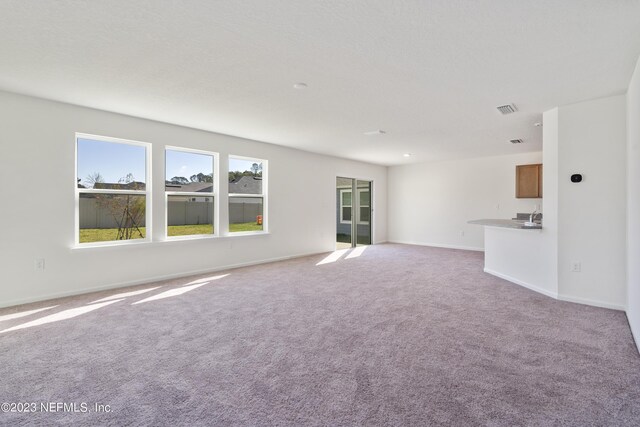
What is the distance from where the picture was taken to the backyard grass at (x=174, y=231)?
167 inches

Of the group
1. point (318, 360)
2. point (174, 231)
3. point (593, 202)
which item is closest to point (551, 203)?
point (593, 202)

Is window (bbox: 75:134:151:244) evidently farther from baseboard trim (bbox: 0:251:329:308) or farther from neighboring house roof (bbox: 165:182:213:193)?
baseboard trim (bbox: 0:251:329:308)

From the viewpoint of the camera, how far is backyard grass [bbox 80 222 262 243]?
4252 mm

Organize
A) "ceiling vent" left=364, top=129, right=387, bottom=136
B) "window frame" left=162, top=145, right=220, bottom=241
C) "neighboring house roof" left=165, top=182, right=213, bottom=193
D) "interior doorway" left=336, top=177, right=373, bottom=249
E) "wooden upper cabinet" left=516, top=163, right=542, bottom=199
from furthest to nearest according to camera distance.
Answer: "interior doorway" left=336, top=177, right=373, bottom=249 → "wooden upper cabinet" left=516, top=163, right=542, bottom=199 → "ceiling vent" left=364, top=129, right=387, bottom=136 → "neighboring house roof" left=165, top=182, right=213, bottom=193 → "window frame" left=162, top=145, right=220, bottom=241

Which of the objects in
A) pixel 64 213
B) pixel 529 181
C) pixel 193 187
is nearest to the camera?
pixel 64 213

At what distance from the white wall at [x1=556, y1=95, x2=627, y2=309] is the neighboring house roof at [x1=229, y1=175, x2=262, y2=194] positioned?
4.99 meters

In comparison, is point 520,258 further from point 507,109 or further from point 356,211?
point 356,211

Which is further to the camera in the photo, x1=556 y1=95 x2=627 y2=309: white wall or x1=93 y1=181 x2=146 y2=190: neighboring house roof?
x1=93 y1=181 x2=146 y2=190: neighboring house roof

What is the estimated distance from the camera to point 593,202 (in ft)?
12.0

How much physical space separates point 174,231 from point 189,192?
699 millimetres

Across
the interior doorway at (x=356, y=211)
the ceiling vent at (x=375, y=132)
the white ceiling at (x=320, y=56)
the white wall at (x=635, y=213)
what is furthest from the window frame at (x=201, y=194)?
the white wall at (x=635, y=213)

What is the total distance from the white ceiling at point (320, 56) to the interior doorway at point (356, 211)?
15.5ft

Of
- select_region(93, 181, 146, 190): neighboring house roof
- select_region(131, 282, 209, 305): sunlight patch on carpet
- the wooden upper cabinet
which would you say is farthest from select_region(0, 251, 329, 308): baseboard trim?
the wooden upper cabinet

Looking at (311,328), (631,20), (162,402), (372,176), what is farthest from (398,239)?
(162,402)
